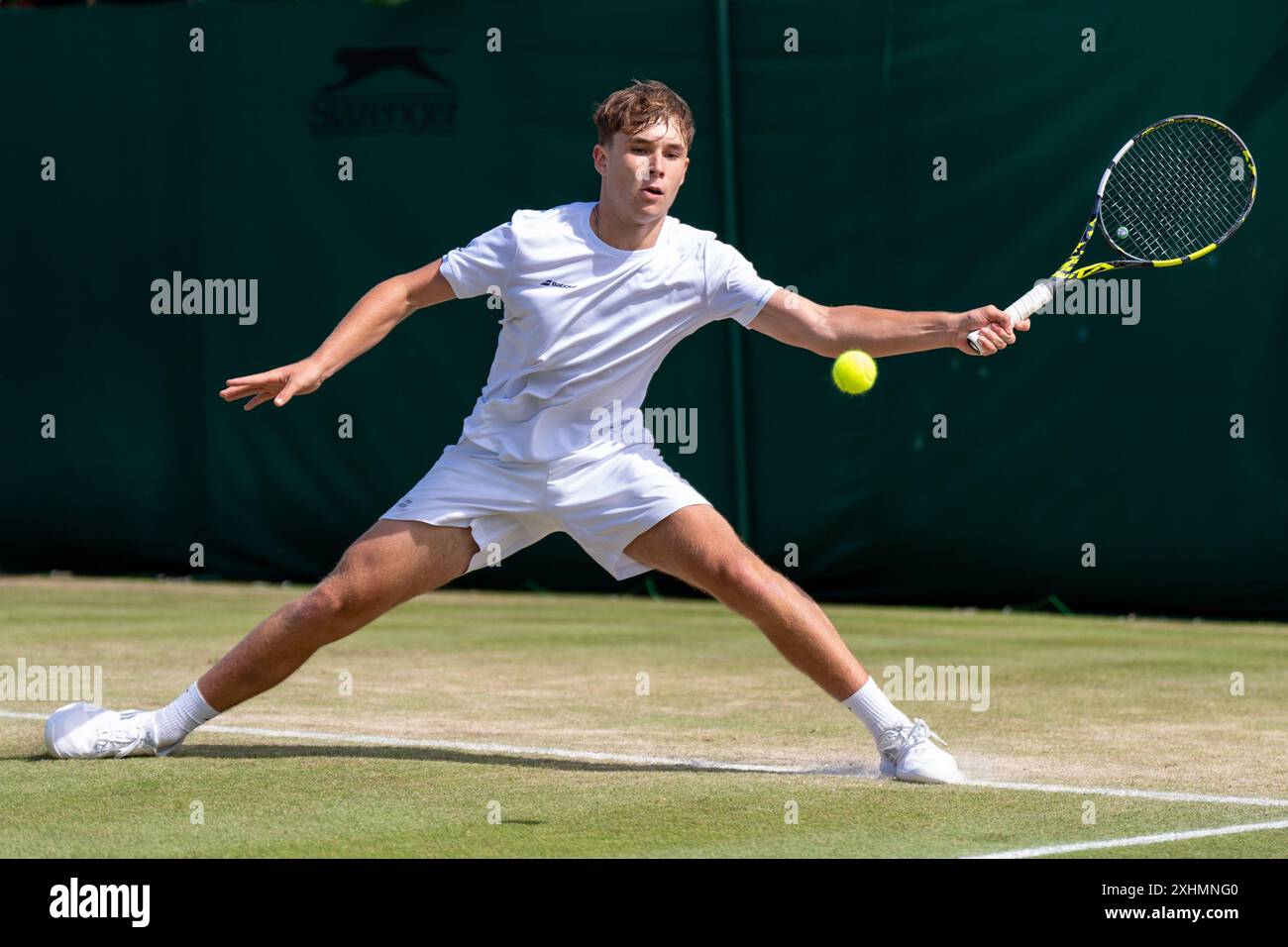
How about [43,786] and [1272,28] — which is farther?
[1272,28]

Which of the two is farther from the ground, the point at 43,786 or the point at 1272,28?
the point at 1272,28

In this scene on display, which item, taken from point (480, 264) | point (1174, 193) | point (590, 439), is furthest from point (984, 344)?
point (1174, 193)

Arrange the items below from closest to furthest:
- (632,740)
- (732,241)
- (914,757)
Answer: (914,757), (632,740), (732,241)

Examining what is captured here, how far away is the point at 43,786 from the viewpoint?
18.5 feet

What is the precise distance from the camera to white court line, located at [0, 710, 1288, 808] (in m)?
5.64

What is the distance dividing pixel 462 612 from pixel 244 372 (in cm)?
231

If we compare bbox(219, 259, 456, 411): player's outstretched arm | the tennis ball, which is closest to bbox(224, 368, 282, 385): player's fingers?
bbox(219, 259, 456, 411): player's outstretched arm

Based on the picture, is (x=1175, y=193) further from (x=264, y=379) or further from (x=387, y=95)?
(x=387, y=95)

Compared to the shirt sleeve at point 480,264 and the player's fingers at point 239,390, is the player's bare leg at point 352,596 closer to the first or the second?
the player's fingers at point 239,390

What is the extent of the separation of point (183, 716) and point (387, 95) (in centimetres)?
646

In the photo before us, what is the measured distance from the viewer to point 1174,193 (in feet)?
27.1
